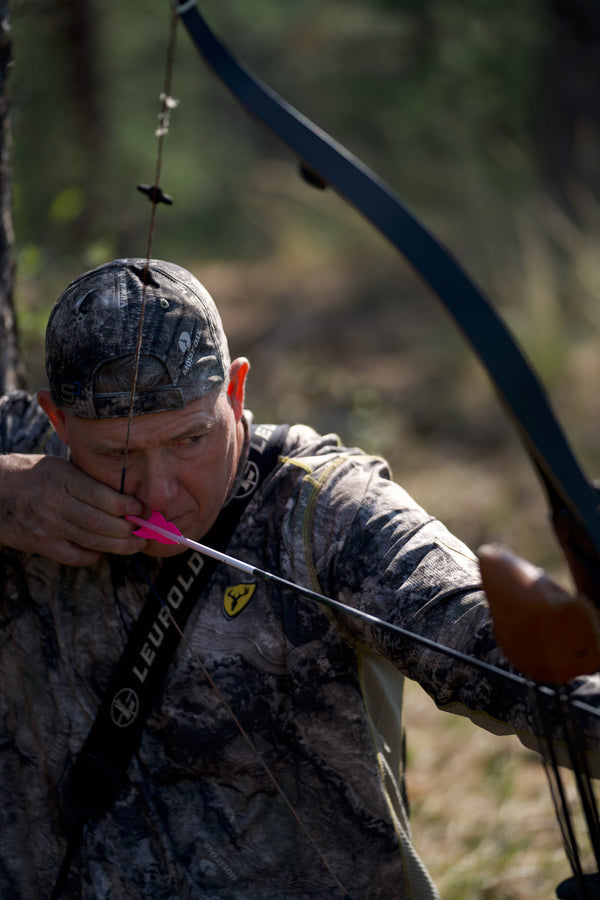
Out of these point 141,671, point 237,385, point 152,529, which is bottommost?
point 141,671

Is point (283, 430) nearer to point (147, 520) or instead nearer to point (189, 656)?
point (147, 520)

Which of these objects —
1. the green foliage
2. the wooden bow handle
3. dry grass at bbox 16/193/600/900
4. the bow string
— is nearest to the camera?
the wooden bow handle

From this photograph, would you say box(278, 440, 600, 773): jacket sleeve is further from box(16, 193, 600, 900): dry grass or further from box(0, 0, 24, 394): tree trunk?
box(16, 193, 600, 900): dry grass

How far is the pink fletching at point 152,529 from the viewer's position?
5.70 ft

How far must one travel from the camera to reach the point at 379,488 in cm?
175

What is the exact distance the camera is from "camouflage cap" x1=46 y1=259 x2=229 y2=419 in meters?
1.66

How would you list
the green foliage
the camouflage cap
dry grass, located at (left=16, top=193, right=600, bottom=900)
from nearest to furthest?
the camouflage cap
dry grass, located at (left=16, top=193, right=600, bottom=900)
the green foliage

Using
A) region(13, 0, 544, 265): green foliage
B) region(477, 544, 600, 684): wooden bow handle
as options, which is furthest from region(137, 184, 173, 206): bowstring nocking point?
region(13, 0, 544, 265): green foliage

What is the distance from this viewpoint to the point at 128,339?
5.46 feet

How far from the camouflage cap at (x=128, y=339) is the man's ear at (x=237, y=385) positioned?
0.06 m

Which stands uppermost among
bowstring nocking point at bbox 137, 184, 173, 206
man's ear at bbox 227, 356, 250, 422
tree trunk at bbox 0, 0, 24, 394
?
tree trunk at bbox 0, 0, 24, 394

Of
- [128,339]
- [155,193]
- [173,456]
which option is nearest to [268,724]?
[173,456]

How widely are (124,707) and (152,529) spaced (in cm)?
41

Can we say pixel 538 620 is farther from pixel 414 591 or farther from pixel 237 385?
pixel 237 385
